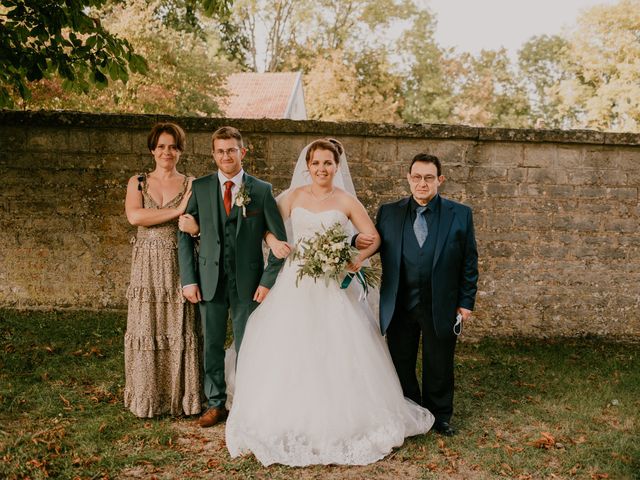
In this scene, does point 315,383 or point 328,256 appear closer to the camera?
point 315,383

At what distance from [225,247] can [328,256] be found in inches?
30.8

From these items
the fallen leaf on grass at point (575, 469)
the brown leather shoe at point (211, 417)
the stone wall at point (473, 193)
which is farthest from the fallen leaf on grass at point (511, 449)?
the stone wall at point (473, 193)

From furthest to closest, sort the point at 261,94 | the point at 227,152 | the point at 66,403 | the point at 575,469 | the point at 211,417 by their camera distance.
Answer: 1. the point at 261,94
2. the point at 66,403
3. the point at 211,417
4. the point at 227,152
5. the point at 575,469

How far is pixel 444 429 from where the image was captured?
13.8 ft

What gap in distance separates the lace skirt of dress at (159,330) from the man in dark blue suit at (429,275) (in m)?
1.46

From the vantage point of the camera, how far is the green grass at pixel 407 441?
12.0 feet

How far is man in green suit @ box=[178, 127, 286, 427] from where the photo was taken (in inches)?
163

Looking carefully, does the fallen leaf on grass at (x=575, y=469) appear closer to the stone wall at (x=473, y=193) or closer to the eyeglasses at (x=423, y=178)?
the eyeglasses at (x=423, y=178)

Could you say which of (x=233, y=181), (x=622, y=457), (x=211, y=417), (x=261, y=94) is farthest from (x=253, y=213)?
(x=261, y=94)

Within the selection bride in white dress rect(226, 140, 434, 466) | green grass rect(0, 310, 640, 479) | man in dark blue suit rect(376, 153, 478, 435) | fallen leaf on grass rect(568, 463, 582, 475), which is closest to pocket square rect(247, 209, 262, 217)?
bride in white dress rect(226, 140, 434, 466)

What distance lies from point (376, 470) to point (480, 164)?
13.4 feet

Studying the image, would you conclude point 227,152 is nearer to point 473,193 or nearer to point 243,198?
point 243,198

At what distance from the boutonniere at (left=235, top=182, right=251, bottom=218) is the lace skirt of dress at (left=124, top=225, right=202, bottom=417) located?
59 cm

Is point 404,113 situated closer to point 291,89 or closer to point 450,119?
point 450,119
